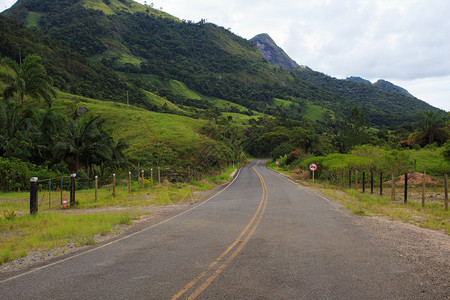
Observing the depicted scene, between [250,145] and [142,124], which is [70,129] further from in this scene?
[250,145]

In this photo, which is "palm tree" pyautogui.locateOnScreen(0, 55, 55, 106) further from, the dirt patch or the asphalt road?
the dirt patch

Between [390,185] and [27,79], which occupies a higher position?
[27,79]

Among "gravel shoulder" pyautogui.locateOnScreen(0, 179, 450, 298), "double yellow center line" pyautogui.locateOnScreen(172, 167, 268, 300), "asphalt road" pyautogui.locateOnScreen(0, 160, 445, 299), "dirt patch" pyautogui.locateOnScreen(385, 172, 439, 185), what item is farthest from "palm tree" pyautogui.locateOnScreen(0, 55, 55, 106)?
"dirt patch" pyautogui.locateOnScreen(385, 172, 439, 185)

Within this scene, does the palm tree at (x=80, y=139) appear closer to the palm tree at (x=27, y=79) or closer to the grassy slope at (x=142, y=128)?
the palm tree at (x=27, y=79)

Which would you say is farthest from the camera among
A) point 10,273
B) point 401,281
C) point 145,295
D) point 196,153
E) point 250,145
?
point 250,145

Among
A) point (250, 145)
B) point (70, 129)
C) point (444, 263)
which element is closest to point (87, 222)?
point (444, 263)

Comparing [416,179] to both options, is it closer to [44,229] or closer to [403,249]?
[403,249]

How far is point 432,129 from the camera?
5109cm

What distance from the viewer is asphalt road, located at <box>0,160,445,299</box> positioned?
499cm

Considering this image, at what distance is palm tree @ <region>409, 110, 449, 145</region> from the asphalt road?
50.8 metres

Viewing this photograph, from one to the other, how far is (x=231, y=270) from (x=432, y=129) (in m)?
57.0

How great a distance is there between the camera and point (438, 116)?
50.4 metres

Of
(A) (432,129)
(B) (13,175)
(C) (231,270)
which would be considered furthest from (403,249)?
(A) (432,129)

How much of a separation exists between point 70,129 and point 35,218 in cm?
2023
